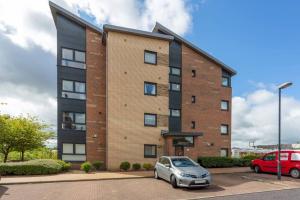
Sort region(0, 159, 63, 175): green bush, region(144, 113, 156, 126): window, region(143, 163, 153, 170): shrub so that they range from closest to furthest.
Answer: region(0, 159, 63, 175): green bush → region(143, 163, 153, 170): shrub → region(144, 113, 156, 126): window

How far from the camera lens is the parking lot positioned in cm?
942

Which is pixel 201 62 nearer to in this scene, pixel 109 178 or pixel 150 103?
pixel 150 103

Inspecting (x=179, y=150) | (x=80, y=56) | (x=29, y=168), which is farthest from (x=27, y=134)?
(x=179, y=150)

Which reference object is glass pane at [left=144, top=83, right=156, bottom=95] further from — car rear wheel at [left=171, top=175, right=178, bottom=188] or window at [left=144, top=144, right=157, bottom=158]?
car rear wheel at [left=171, top=175, right=178, bottom=188]

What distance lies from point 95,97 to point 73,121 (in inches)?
98.8

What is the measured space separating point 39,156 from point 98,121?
7.28 meters

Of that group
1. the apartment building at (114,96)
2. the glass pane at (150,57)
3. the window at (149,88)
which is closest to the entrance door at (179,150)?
the apartment building at (114,96)

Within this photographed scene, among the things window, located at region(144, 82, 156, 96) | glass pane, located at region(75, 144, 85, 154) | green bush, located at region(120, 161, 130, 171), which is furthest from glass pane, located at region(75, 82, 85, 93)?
green bush, located at region(120, 161, 130, 171)

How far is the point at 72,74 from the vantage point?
1900 cm

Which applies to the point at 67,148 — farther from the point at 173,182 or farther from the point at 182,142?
the point at 173,182

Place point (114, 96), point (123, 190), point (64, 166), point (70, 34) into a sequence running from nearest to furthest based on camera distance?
point (123, 190), point (64, 166), point (114, 96), point (70, 34)

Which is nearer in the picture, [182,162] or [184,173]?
[184,173]

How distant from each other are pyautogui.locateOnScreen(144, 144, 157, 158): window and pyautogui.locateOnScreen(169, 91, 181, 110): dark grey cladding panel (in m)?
4.23

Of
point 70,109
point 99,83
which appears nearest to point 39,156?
point 70,109
